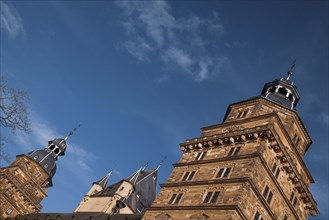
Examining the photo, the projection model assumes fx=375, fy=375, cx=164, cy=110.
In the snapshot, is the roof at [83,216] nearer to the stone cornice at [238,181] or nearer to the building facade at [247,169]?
the building facade at [247,169]

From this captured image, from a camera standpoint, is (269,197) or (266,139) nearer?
(269,197)

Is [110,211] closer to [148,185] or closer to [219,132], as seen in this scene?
[148,185]

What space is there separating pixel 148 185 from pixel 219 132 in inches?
1061

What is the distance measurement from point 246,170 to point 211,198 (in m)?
3.17

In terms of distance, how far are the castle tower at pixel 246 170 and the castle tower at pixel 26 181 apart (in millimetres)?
28393

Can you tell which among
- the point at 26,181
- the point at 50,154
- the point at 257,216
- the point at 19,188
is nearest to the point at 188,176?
the point at 257,216

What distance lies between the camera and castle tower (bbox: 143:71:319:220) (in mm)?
25391

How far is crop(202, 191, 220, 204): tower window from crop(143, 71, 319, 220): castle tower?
7 cm

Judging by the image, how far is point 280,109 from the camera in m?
33.7

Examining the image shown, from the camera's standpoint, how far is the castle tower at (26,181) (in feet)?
187

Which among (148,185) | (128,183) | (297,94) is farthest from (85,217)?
(297,94)

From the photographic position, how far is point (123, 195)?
→ 5103cm

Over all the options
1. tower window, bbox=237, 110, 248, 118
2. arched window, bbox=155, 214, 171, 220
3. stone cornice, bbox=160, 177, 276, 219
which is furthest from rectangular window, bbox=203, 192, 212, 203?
tower window, bbox=237, 110, 248, 118

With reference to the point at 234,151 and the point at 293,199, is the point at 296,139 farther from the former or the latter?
the point at 234,151
